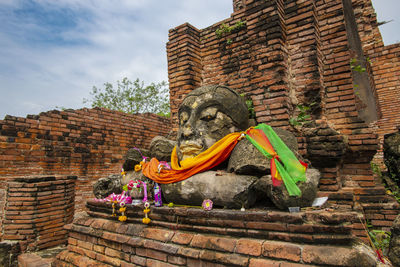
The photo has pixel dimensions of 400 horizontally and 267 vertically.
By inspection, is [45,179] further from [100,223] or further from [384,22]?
[384,22]

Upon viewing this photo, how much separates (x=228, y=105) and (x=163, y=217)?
4.68ft

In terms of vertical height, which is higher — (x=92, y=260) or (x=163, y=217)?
(x=163, y=217)

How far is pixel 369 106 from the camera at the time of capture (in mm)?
4195

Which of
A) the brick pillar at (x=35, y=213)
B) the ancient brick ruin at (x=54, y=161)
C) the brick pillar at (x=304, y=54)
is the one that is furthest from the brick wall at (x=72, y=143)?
the brick pillar at (x=304, y=54)

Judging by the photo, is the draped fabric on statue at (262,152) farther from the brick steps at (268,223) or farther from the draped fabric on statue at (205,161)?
the brick steps at (268,223)

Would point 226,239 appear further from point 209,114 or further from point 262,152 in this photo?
point 209,114

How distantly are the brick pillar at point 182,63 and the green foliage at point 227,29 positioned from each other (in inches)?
19.0

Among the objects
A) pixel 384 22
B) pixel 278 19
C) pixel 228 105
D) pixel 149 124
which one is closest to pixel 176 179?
pixel 228 105

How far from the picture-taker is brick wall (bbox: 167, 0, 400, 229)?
315 centimetres

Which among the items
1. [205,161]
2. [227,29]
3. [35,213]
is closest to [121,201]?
[205,161]

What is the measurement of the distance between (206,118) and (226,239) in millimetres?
1342

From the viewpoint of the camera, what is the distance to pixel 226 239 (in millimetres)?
2043

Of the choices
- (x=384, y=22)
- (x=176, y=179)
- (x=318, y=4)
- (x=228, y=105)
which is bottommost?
(x=176, y=179)

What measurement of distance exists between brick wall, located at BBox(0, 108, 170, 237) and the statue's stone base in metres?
4.09
